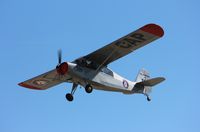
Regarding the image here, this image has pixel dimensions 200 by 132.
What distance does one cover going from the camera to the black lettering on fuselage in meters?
21.6

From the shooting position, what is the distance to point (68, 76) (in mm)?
22594

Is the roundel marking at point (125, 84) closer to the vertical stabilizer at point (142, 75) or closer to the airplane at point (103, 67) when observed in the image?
the airplane at point (103, 67)

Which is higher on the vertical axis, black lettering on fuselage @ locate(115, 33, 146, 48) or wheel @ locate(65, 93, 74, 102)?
black lettering on fuselage @ locate(115, 33, 146, 48)

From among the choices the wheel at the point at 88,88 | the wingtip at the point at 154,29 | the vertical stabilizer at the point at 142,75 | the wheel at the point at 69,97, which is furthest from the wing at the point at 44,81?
the wingtip at the point at 154,29

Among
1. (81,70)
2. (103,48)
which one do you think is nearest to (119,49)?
(103,48)

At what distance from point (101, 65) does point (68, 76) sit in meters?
1.85

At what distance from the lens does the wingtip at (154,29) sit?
20.9 m

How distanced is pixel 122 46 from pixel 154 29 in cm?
210

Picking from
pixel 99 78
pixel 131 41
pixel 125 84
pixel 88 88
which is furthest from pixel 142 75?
pixel 88 88

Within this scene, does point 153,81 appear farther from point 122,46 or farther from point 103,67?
point 122,46

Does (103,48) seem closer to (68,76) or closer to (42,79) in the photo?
(68,76)

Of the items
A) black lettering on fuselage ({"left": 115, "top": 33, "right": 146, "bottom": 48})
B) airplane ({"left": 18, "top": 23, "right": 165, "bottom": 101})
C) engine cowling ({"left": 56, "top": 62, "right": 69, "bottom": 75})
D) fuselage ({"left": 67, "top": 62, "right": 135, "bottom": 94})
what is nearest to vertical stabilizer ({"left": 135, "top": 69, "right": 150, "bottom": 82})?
airplane ({"left": 18, "top": 23, "right": 165, "bottom": 101})

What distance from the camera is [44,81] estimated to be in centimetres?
2559

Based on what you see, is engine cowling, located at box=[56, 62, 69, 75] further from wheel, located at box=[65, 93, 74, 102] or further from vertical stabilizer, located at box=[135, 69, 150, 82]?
vertical stabilizer, located at box=[135, 69, 150, 82]
